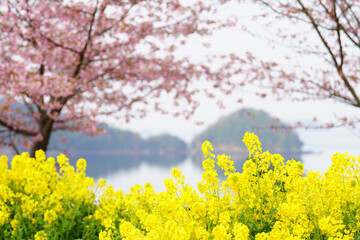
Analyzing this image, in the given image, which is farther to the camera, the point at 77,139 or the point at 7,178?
the point at 77,139

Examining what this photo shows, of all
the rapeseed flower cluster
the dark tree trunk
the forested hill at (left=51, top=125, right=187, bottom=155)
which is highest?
the forested hill at (left=51, top=125, right=187, bottom=155)

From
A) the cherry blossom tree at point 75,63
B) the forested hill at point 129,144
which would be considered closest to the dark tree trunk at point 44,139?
the cherry blossom tree at point 75,63

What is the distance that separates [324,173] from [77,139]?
3072 inches

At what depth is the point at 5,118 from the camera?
9.43m

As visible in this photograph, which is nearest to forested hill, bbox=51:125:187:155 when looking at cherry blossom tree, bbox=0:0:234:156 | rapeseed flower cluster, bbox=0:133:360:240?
cherry blossom tree, bbox=0:0:234:156

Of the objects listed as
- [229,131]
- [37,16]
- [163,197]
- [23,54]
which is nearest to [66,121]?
[23,54]

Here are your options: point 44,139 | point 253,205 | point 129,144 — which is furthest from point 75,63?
point 129,144

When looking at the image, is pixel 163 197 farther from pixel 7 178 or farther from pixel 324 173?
pixel 7 178

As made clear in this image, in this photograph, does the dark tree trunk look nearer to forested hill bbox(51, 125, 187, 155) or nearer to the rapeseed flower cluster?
the rapeseed flower cluster

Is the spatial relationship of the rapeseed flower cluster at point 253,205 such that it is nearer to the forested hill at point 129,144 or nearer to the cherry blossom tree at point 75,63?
the cherry blossom tree at point 75,63

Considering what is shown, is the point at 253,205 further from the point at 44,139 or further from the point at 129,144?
the point at 129,144

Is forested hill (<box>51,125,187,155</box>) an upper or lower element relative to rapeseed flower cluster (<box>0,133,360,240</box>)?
upper

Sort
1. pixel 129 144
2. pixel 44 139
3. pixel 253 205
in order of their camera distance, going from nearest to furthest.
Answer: pixel 253 205 < pixel 44 139 < pixel 129 144

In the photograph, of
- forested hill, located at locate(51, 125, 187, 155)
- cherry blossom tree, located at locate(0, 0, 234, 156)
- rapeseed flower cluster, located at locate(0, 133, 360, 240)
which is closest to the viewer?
rapeseed flower cluster, located at locate(0, 133, 360, 240)
